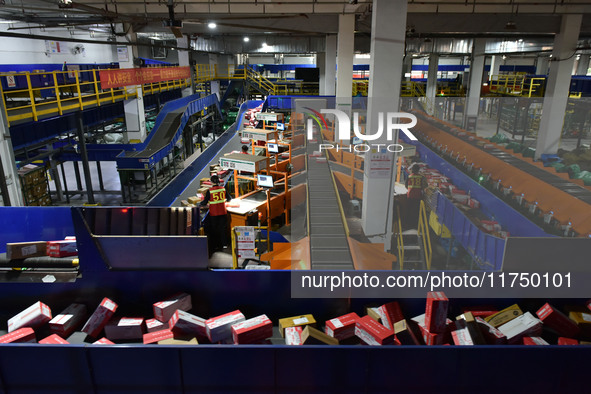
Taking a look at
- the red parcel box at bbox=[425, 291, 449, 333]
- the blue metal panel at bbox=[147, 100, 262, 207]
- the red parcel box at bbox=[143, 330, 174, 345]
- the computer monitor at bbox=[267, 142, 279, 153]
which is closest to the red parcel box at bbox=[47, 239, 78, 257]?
the red parcel box at bbox=[143, 330, 174, 345]

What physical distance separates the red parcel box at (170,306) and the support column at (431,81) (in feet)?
73.2

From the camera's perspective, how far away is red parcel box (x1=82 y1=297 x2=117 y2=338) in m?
4.17

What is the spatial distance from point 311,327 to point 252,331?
2.12 feet

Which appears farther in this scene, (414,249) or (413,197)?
(413,197)

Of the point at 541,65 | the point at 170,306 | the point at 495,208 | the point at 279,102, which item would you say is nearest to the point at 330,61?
the point at 279,102

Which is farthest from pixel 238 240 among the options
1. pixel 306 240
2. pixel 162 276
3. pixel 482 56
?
pixel 482 56

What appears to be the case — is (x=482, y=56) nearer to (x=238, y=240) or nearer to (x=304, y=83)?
(x=304, y=83)

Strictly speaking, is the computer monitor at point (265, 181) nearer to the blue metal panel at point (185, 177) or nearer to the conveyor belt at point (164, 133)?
the blue metal panel at point (185, 177)

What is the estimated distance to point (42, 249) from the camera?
4727 mm

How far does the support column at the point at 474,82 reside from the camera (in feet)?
63.7

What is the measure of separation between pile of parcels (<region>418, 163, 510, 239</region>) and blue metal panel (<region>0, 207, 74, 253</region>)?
749 cm

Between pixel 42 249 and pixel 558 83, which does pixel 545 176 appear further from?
pixel 42 249

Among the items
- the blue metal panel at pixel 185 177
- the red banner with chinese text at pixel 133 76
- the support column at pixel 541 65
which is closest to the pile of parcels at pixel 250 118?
the blue metal panel at pixel 185 177
